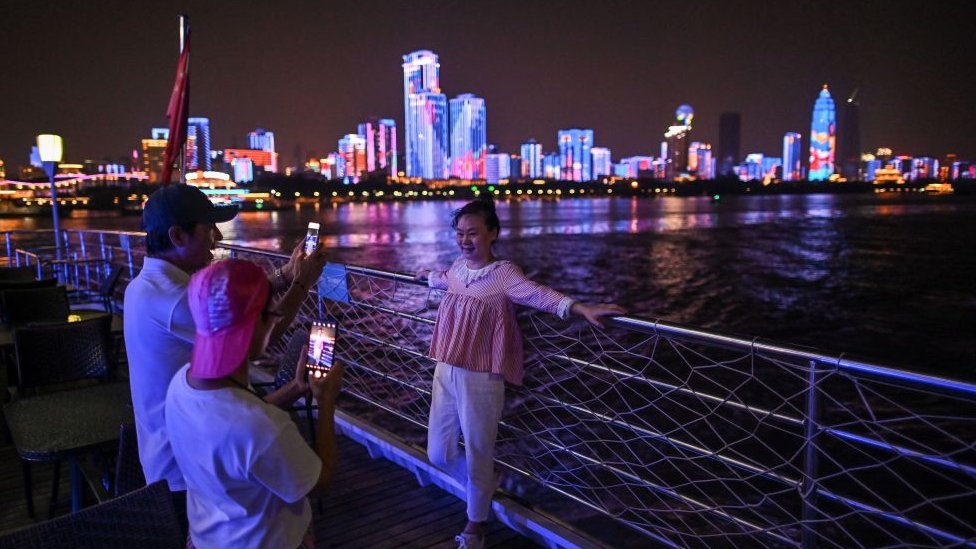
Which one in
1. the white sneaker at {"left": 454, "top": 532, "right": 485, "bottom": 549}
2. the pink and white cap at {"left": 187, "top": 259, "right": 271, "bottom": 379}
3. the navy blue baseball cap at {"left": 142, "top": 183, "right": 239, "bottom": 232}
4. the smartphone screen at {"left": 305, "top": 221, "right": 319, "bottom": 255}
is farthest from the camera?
the white sneaker at {"left": 454, "top": 532, "right": 485, "bottom": 549}

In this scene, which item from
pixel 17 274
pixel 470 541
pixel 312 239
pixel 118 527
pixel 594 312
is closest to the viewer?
pixel 118 527

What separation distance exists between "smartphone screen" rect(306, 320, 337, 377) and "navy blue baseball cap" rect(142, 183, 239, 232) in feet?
1.67

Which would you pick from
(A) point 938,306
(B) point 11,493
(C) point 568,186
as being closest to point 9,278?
(B) point 11,493

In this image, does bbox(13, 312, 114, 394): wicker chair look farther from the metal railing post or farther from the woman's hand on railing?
the metal railing post

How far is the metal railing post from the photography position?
2.03 meters

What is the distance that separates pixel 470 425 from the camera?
274 centimetres

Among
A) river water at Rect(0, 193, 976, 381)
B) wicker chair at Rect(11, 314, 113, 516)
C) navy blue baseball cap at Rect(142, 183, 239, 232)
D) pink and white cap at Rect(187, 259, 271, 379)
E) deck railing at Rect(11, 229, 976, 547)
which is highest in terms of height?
navy blue baseball cap at Rect(142, 183, 239, 232)

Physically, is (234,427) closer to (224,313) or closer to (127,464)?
(224,313)

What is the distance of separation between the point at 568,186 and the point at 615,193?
14.2m

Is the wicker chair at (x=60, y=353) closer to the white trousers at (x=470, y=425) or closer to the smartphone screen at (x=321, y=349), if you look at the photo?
the white trousers at (x=470, y=425)

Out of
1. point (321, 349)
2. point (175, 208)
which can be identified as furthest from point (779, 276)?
point (175, 208)

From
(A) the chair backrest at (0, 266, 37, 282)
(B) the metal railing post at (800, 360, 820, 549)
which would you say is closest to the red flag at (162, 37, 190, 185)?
(B) the metal railing post at (800, 360, 820, 549)

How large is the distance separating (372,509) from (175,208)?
1980 millimetres

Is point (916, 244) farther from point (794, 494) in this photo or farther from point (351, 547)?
point (351, 547)
